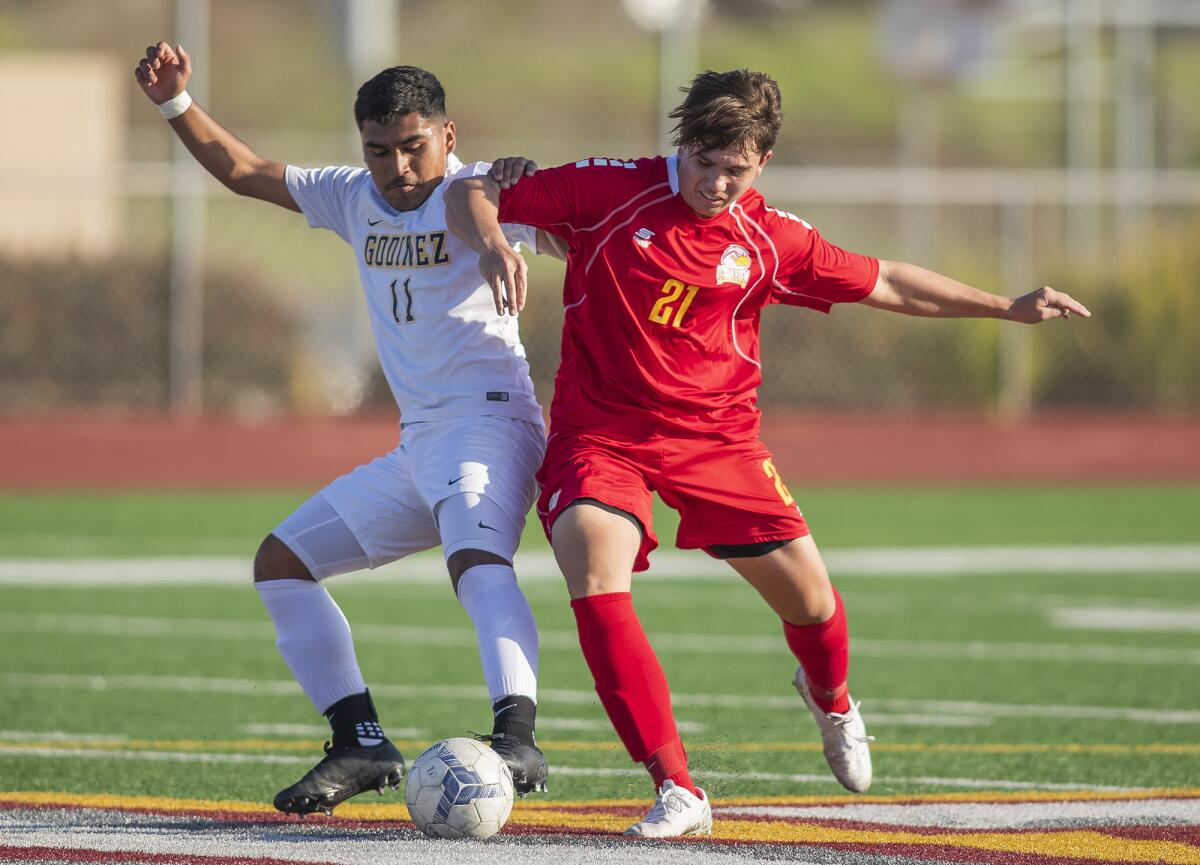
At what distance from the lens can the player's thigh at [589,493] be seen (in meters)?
5.39

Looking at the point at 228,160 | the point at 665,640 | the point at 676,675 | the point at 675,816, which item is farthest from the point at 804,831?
the point at 665,640

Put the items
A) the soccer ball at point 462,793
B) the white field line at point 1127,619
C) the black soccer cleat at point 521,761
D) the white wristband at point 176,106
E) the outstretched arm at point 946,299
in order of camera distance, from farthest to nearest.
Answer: the white field line at point 1127,619 → the white wristband at point 176,106 → the outstretched arm at point 946,299 → the black soccer cleat at point 521,761 → the soccer ball at point 462,793

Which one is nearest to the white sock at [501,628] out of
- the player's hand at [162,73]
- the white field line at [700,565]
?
the player's hand at [162,73]

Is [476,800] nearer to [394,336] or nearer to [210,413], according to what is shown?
[394,336]

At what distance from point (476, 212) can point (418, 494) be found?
877mm

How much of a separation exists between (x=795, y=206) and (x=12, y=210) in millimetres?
7720

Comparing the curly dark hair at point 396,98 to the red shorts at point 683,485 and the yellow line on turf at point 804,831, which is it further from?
the yellow line on turf at point 804,831

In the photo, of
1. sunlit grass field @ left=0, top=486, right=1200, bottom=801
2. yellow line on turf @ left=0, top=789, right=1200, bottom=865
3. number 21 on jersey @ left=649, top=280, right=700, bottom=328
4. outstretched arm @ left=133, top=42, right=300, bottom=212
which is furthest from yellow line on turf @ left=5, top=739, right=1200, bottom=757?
outstretched arm @ left=133, top=42, right=300, bottom=212

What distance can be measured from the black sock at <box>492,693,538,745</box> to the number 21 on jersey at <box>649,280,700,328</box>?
1.16 metres

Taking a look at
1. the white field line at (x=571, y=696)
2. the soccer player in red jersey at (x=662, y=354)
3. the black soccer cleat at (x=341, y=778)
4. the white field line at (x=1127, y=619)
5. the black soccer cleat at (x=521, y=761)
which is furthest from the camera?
the white field line at (x=1127, y=619)

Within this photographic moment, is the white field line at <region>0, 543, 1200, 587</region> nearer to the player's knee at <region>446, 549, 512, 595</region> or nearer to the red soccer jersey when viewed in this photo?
the red soccer jersey

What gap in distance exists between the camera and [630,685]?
5320mm

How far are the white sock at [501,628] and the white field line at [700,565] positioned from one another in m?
6.33

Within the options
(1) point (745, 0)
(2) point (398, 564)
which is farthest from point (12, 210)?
(1) point (745, 0)
